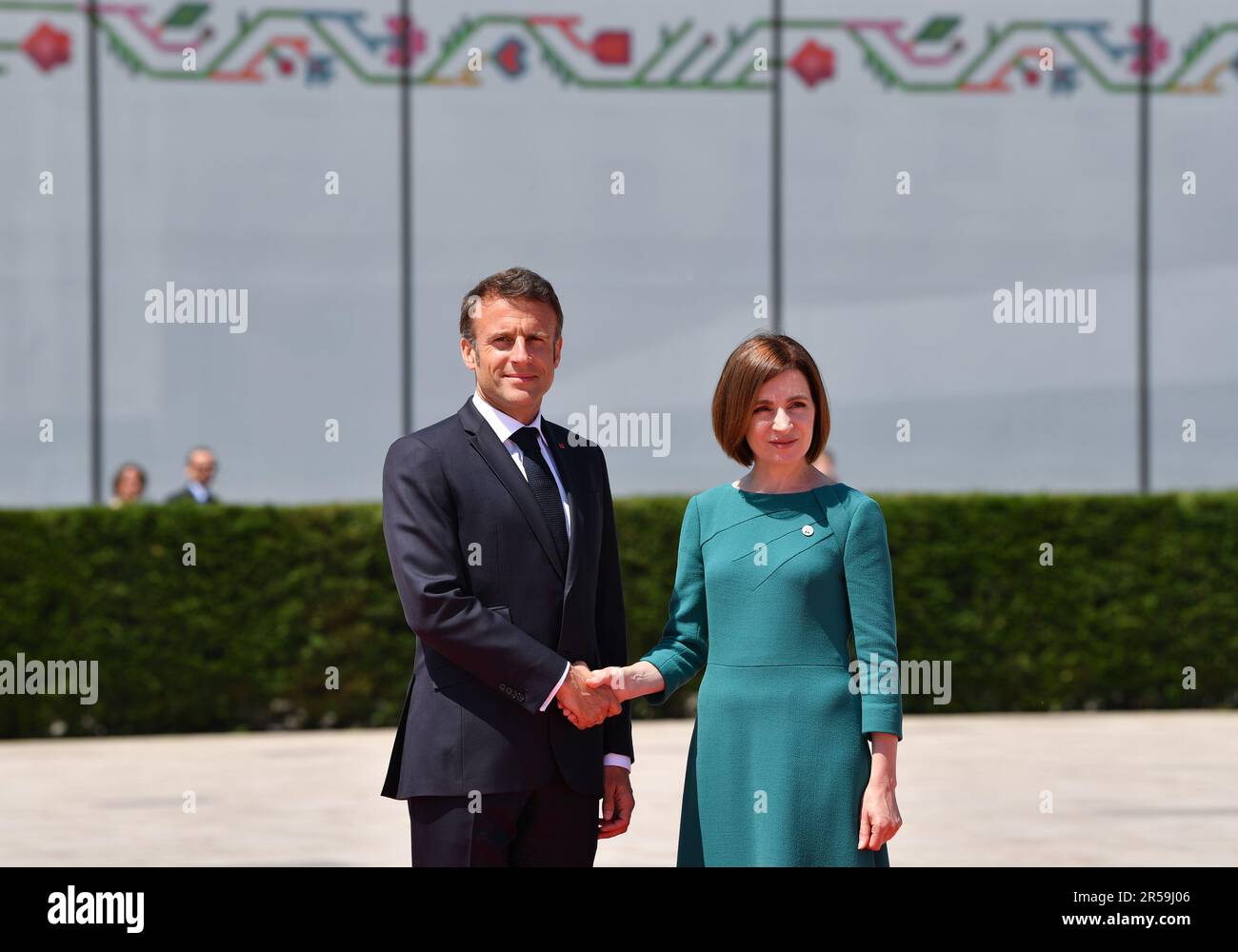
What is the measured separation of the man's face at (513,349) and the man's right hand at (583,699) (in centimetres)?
60

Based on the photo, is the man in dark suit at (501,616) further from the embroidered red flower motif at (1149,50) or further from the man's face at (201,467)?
the embroidered red flower motif at (1149,50)

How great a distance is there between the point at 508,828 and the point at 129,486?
34.2 feet

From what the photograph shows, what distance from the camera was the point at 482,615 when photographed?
12.4 feet

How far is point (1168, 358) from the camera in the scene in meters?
15.5

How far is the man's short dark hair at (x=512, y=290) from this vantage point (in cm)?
399

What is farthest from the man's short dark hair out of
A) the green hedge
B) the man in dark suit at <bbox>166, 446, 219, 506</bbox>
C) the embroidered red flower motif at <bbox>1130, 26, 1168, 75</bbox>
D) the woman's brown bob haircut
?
the embroidered red flower motif at <bbox>1130, 26, 1168, 75</bbox>

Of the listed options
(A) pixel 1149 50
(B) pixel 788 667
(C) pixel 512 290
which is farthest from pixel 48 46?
(B) pixel 788 667

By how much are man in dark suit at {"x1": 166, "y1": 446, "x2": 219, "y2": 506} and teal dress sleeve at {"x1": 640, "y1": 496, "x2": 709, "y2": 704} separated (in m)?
9.95

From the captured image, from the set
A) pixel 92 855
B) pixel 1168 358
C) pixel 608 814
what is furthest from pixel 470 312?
pixel 1168 358

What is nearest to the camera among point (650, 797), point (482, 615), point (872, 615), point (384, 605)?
point (482, 615)

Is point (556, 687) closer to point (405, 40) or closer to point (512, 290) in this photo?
point (512, 290)

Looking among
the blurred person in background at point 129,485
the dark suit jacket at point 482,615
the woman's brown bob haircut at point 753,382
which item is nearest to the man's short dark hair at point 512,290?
Result: the dark suit jacket at point 482,615
